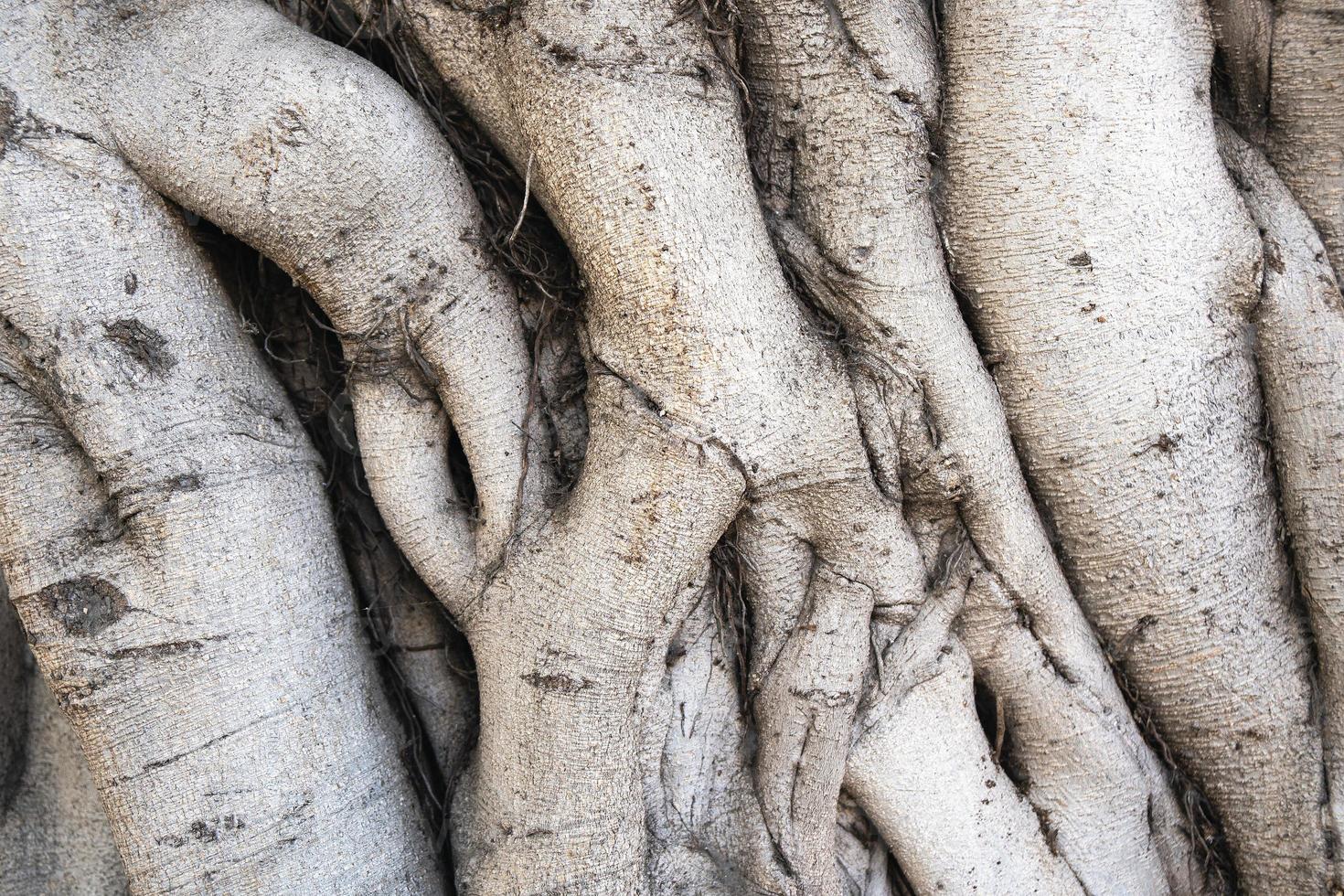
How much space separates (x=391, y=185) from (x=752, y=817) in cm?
135

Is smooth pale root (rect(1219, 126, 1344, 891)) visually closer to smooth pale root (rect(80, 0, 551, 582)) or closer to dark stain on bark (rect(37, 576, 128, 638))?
smooth pale root (rect(80, 0, 551, 582))

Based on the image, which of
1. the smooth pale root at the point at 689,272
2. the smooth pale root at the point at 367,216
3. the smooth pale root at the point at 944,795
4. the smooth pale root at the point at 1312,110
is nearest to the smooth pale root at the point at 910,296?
the smooth pale root at the point at 944,795

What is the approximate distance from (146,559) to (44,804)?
2.76ft

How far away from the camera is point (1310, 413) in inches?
81.4

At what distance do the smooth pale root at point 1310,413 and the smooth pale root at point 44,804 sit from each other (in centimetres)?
258

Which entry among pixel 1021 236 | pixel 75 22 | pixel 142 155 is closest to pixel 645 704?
pixel 1021 236

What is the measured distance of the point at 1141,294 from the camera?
1963 mm

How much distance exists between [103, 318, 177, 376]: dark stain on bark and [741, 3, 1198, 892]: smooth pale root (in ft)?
3.71

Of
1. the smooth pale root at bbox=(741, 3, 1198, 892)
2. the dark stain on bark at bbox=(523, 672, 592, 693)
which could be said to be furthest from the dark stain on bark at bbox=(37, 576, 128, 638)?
the smooth pale root at bbox=(741, 3, 1198, 892)

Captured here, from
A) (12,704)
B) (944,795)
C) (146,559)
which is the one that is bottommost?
(944,795)

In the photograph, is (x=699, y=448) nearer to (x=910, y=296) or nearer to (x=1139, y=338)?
(x=910, y=296)

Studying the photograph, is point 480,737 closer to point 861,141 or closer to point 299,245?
point 299,245

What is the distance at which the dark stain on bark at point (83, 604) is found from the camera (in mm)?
1706

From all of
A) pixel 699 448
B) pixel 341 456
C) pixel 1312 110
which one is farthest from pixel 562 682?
pixel 1312 110
